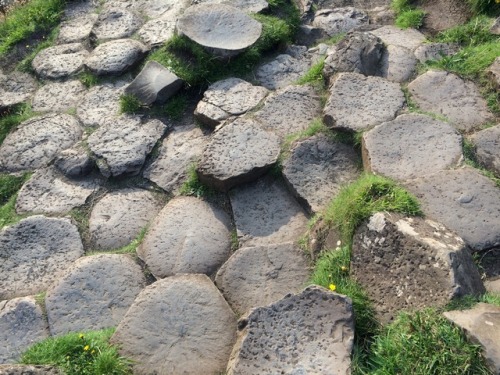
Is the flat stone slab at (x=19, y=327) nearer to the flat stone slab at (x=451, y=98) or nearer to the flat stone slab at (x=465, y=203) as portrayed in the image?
the flat stone slab at (x=465, y=203)

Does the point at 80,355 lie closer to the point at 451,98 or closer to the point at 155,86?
the point at 155,86

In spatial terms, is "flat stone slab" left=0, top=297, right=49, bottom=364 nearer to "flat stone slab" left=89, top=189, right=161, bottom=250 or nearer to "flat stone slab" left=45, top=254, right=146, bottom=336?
"flat stone slab" left=45, top=254, right=146, bottom=336

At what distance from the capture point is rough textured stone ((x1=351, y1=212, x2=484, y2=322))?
2.71m

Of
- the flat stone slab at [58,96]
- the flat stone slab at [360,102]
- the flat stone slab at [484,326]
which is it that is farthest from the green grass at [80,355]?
the flat stone slab at [58,96]

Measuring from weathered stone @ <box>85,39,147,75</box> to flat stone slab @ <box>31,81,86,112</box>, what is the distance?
0.72ft

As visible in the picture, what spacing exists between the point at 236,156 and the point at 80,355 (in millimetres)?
1575

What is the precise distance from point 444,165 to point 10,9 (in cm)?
480

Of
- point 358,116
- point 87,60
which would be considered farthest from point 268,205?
point 87,60

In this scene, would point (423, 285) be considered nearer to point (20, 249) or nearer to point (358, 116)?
point (358, 116)

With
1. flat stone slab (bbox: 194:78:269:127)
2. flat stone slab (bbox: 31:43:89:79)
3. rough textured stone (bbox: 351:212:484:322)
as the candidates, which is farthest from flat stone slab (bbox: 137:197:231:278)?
flat stone slab (bbox: 31:43:89:79)

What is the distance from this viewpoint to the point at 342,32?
16.5 feet

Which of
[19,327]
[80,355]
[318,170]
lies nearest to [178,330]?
[80,355]

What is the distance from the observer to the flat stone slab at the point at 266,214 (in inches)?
139

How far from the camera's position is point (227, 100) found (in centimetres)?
432
